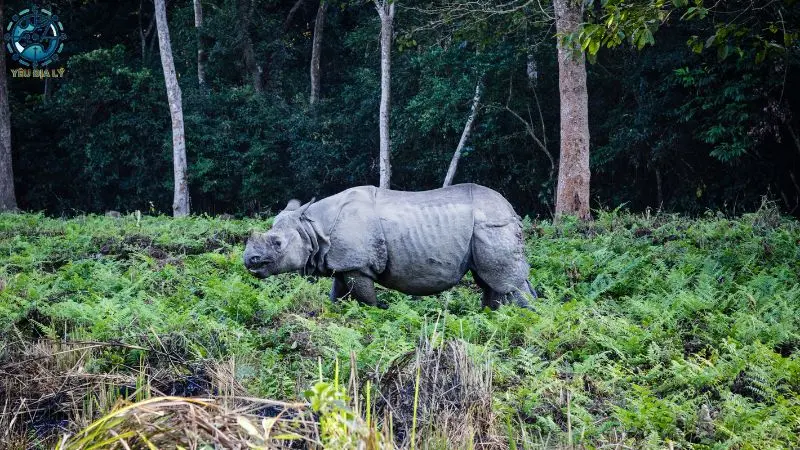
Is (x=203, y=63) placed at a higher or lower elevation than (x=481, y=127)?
higher

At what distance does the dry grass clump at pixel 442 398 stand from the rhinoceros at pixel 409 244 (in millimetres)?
2977

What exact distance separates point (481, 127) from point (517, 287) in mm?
18082

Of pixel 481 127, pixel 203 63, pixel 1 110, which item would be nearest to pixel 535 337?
pixel 481 127

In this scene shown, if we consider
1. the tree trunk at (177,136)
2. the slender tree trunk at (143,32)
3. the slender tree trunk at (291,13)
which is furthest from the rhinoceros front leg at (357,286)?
the slender tree trunk at (143,32)

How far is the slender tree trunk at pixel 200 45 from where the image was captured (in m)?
32.7

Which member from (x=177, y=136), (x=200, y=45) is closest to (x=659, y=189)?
(x=177, y=136)

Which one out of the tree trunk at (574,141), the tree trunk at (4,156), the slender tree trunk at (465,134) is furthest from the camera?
the tree trunk at (4,156)

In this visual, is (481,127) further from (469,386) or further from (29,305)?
(469,386)

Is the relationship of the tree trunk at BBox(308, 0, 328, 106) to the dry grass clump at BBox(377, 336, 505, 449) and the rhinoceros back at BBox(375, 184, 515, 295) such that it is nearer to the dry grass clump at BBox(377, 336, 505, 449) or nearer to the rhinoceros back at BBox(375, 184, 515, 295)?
the rhinoceros back at BBox(375, 184, 515, 295)

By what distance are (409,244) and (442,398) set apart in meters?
3.64

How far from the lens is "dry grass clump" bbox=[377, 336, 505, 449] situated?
17.4 ft

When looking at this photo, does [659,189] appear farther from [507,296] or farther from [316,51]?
[507,296]

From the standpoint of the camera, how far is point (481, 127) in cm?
2688

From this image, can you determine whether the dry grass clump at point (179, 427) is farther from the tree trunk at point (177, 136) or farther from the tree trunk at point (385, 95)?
the tree trunk at point (177, 136)
